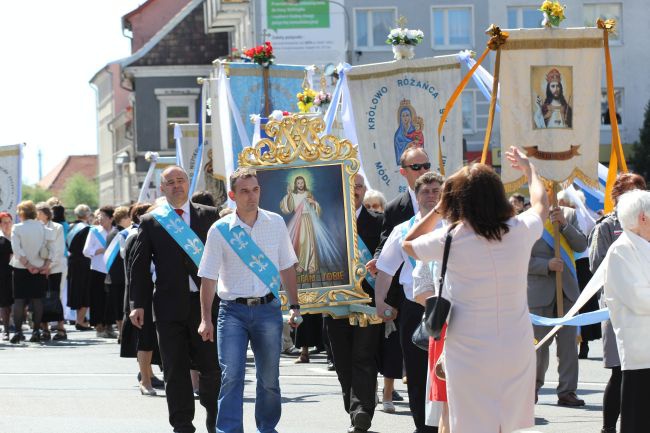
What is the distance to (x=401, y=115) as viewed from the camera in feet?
53.2

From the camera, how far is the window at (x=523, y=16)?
4956cm

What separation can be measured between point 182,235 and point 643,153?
39.6 m

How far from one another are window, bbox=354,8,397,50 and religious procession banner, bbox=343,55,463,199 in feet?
110

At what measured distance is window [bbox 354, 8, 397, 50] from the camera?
5003 centimetres

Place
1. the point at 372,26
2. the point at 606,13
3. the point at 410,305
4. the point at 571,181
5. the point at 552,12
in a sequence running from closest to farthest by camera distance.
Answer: the point at 410,305 < the point at 552,12 < the point at 571,181 < the point at 372,26 < the point at 606,13

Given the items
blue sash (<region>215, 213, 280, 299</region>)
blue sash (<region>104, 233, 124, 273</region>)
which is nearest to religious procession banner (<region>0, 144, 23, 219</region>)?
blue sash (<region>104, 233, 124, 273</region>)

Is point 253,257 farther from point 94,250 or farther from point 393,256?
point 94,250

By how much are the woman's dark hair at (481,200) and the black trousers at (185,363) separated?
394cm

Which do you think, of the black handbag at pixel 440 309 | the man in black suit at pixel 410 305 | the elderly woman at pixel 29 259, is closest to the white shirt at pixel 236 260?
the man in black suit at pixel 410 305

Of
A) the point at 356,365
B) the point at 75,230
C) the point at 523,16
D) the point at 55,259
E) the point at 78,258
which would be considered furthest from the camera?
the point at 523,16

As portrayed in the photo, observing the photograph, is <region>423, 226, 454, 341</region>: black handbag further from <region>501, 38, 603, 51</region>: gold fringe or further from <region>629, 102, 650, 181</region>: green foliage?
<region>629, 102, 650, 181</region>: green foliage

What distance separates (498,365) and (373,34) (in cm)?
4451

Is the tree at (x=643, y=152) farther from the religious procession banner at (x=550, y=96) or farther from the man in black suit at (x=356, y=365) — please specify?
the man in black suit at (x=356, y=365)

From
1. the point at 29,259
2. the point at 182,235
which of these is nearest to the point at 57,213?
the point at 29,259
